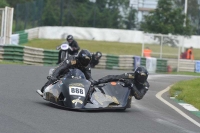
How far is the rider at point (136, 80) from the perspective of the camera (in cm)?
1167

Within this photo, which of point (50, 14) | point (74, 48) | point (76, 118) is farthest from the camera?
point (50, 14)

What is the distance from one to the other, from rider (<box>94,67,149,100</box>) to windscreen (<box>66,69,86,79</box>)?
0.59 metres

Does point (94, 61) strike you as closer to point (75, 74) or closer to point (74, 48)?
point (74, 48)

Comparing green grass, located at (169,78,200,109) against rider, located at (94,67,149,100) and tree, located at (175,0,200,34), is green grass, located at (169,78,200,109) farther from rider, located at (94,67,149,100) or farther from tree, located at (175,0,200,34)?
tree, located at (175,0,200,34)

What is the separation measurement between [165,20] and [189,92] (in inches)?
1097

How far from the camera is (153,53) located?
3494cm

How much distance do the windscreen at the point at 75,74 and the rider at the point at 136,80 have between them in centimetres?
59

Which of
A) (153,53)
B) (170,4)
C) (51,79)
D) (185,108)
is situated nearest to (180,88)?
(185,108)

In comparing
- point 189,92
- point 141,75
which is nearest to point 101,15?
point 189,92

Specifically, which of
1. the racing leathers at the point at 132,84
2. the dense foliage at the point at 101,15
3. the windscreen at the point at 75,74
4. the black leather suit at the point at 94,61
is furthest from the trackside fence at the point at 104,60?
the windscreen at the point at 75,74

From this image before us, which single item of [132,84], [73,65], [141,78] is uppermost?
[73,65]

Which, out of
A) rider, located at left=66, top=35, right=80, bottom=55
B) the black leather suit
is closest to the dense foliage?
the black leather suit

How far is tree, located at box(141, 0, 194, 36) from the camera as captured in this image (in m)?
42.6

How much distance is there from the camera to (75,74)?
36.6 ft
